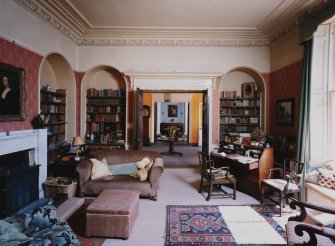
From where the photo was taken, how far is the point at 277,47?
6125 mm

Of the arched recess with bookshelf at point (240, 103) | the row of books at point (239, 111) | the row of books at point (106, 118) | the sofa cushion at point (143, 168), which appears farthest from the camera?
the row of books at point (106, 118)

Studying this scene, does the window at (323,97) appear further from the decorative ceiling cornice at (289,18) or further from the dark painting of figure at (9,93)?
the dark painting of figure at (9,93)

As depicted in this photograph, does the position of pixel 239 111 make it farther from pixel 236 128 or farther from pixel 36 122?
pixel 36 122

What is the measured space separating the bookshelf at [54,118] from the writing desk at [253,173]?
4.07 metres

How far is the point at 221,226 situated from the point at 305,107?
265cm

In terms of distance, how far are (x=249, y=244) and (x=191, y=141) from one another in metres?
10.2

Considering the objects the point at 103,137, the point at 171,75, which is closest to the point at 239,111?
the point at 171,75

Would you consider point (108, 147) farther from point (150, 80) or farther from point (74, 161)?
point (150, 80)

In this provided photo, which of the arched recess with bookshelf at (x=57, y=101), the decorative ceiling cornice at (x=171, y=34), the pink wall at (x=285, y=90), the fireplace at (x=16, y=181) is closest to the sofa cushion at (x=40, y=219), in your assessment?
the fireplace at (x=16, y=181)

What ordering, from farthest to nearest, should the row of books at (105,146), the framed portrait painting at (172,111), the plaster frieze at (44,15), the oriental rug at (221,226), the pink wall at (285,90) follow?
the framed portrait painting at (172,111), the row of books at (105,146), the pink wall at (285,90), the plaster frieze at (44,15), the oriental rug at (221,226)

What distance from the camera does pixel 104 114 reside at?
7.12 metres

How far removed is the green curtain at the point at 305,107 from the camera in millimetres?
4246

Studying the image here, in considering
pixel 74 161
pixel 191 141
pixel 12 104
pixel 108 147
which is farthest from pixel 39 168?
pixel 191 141

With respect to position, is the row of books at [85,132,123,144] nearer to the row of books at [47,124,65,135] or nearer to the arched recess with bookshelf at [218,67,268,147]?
the row of books at [47,124,65,135]
